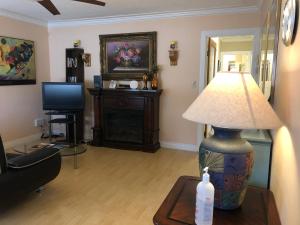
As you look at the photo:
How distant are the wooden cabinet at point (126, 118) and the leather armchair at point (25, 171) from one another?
181 centimetres

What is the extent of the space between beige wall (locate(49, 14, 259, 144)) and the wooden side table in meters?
2.95

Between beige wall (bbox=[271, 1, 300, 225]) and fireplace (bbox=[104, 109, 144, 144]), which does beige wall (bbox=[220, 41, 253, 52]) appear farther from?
beige wall (bbox=[271, 1, 300, 225])

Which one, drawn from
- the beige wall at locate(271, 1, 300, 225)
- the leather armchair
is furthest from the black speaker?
the beige wall at locate(271, 1, 300, 225)

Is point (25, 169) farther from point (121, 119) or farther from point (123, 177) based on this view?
point (121, 119)

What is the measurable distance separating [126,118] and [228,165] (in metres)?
3.45

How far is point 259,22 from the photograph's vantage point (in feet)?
12.0

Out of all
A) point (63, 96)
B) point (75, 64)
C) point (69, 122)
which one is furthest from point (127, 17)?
point (69, 122)

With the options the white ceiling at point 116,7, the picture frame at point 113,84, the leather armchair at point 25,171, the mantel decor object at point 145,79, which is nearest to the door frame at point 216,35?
the white ceiling at point 116,7

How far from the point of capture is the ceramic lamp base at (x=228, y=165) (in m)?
1.15

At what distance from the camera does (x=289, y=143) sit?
43.5 inches

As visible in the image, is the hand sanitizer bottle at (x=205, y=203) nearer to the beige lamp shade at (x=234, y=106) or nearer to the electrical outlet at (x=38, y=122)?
the beige lamp shade at (x=234, y=106)

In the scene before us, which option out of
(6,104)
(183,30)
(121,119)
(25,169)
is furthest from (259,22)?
(6,104)

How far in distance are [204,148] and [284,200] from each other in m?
0.43

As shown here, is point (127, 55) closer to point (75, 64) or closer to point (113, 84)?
point (113, 84)
